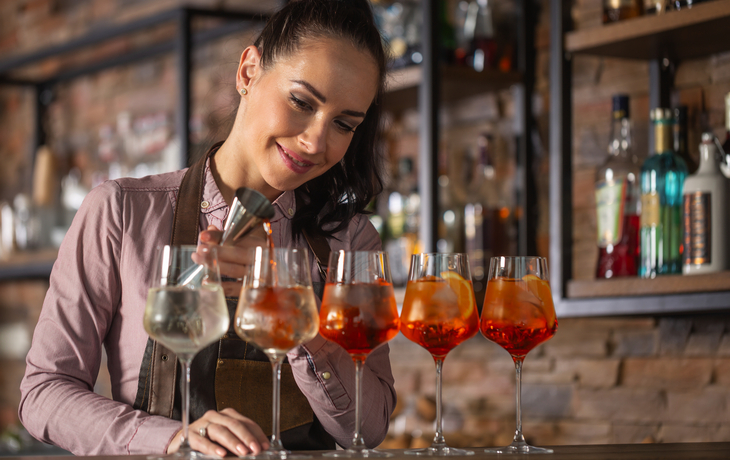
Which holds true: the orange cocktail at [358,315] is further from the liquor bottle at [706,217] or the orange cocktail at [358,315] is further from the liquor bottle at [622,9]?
the liquor bottle at [622,9]

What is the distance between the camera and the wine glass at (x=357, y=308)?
0.95 m

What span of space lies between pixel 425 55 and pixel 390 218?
0.56 m

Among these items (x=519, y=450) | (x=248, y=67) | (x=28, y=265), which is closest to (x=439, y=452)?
(x=519, y=450)

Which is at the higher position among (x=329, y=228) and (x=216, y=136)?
(x=216, y=136)

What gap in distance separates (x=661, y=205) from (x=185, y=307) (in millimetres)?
1127

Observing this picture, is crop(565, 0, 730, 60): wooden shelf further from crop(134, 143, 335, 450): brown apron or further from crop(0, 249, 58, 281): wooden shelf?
crop(0, 249, 58, 281): wooden shelf

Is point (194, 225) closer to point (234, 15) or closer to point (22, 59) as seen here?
point (234, 15)

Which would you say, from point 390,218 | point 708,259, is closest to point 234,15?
point 390,218

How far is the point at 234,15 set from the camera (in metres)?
2.57

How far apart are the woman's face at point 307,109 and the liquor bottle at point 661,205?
681mm

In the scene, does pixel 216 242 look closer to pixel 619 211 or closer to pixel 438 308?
pixel 438 308

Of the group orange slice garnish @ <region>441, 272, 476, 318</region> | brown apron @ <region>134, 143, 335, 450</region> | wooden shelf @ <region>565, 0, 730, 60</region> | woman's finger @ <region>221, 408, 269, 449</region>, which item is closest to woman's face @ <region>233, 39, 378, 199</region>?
brown apron @ <region>134, 143, 335, 450</region>

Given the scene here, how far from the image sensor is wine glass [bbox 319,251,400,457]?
3.11ft

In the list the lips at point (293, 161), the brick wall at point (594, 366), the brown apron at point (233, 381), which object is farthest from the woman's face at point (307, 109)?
the brick wall at point (594, 366)
